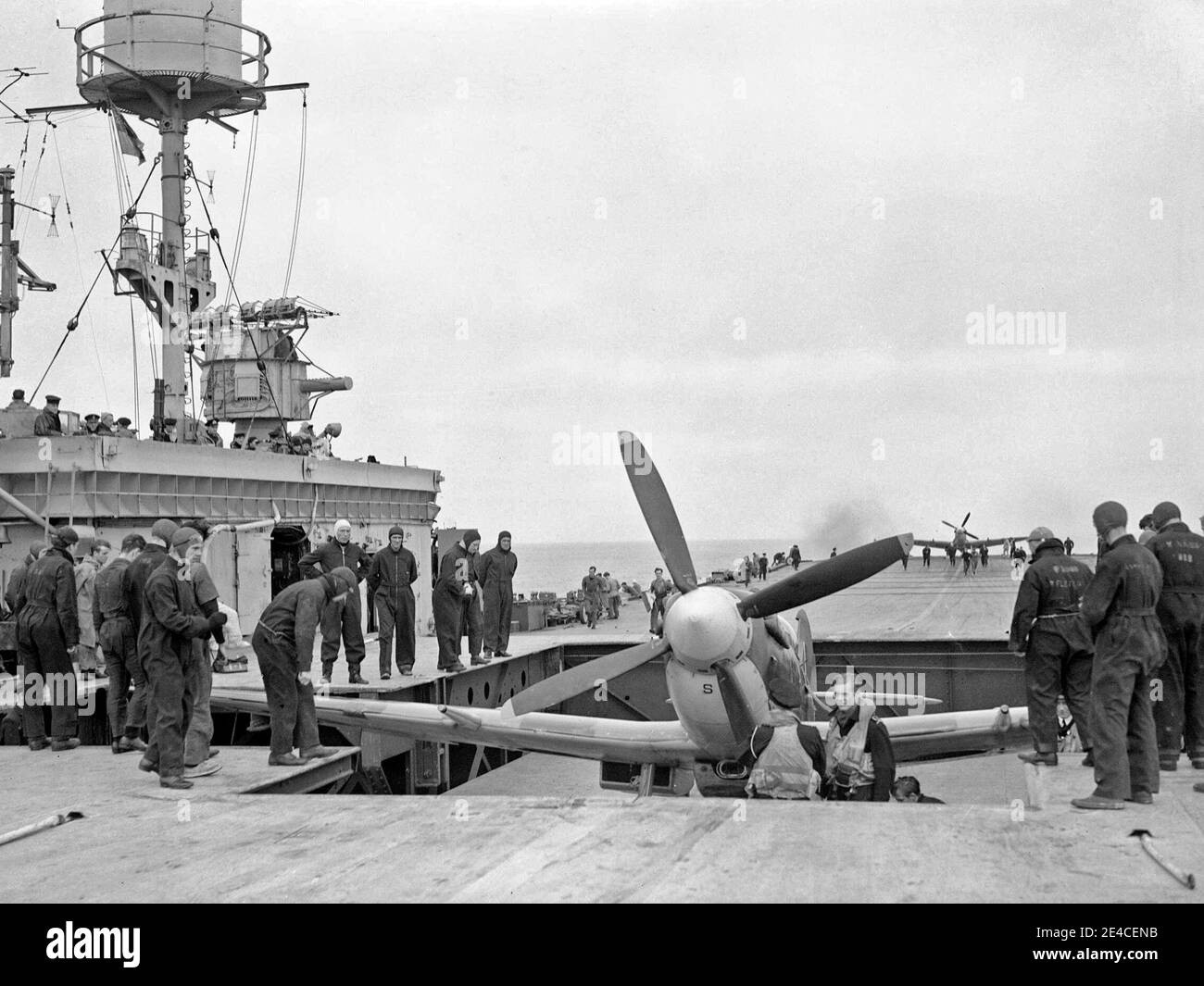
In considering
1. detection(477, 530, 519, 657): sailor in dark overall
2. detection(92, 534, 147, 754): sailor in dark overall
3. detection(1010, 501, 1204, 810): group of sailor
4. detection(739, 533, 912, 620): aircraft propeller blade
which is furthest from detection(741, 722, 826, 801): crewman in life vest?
detection(477, 530, 519, 657): sailor in dark overall

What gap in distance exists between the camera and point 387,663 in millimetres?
14711

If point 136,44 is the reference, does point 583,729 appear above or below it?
below

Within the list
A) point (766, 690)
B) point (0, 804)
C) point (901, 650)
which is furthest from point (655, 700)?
point (0, 804)

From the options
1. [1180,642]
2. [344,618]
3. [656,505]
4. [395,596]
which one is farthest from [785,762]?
[395,596]

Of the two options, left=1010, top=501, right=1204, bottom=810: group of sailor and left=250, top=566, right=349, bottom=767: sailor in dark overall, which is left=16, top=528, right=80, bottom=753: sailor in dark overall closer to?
left=250, top=566, right=349, bottom=767: sailor in dark overall

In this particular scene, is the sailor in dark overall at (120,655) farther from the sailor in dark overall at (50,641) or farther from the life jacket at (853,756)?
the life jacket at (853,756)

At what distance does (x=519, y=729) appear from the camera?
11422 mm

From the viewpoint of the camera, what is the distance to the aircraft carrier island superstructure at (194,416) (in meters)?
16.7

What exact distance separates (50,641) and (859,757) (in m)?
7.59

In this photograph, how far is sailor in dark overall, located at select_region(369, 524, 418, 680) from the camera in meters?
14.1

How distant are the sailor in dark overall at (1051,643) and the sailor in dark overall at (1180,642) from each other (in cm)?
60

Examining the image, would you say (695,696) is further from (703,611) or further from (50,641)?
(50,641)
